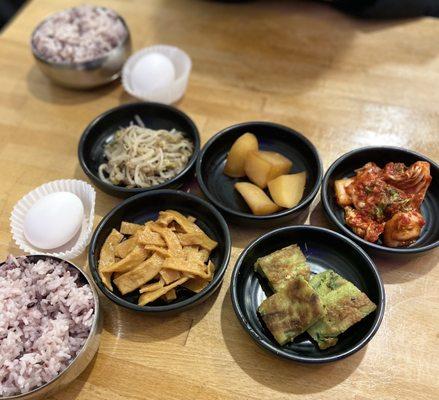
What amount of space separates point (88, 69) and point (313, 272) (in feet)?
5.58

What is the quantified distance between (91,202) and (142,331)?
658 mm

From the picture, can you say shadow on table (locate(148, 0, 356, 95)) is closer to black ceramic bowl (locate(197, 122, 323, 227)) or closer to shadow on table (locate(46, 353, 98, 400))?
black ceramic bowl (locate(197, 122, 323, 227))

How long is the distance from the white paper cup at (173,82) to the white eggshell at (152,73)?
3cm

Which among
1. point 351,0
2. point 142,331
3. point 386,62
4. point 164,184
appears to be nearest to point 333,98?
point 386,62

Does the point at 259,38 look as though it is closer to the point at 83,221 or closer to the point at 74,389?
the point at 83,221

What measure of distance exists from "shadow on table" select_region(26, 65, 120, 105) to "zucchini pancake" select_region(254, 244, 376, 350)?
1.69m

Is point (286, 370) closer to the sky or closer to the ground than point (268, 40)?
closer to the ground

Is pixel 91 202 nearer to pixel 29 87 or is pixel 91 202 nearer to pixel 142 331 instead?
pixel 142 331

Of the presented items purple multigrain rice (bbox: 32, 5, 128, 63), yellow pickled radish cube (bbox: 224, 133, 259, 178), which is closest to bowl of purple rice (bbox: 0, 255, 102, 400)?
yellow pickled radish cube (bbox: 224, 133, 259, 178)

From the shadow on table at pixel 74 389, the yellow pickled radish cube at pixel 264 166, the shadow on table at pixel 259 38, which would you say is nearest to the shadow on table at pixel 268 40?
the shadow on table at pixel 259 38

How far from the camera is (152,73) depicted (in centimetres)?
265

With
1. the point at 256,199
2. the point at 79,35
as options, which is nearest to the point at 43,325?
the point at 256,199

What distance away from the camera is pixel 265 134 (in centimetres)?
247

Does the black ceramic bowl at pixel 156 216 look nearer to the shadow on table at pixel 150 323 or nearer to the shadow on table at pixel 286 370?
the shadow on table at pixel 150 323
